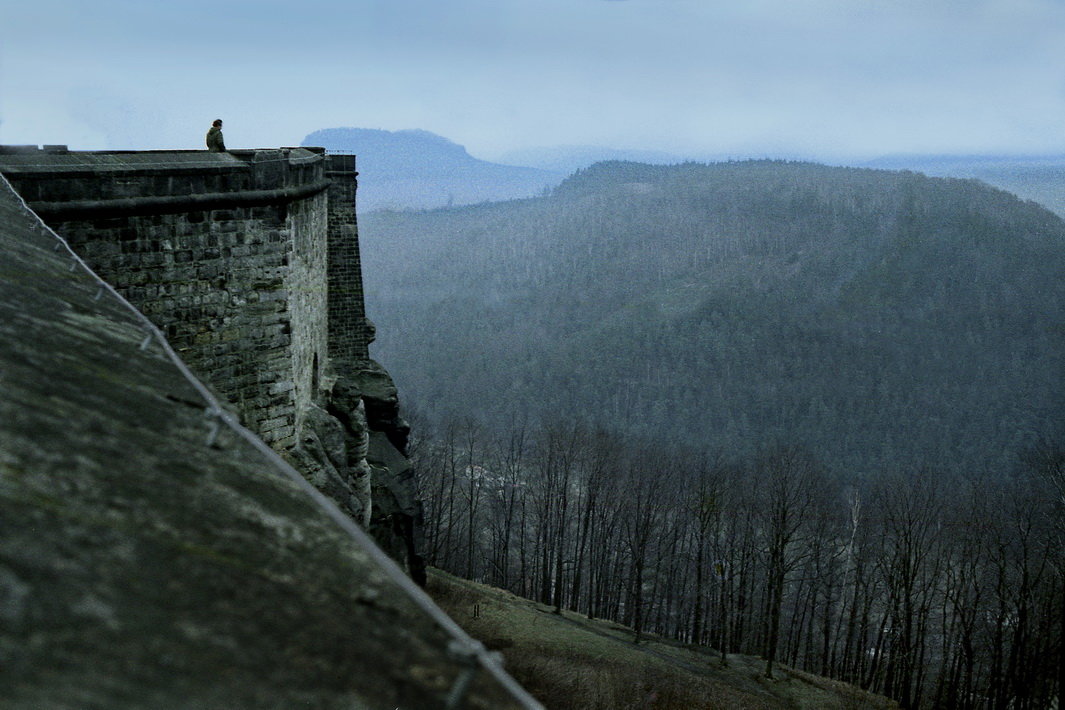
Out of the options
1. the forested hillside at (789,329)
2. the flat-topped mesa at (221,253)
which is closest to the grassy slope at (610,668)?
the flat-topped mesa at (221,253)

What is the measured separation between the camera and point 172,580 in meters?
1.86

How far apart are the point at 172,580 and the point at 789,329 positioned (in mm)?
135584

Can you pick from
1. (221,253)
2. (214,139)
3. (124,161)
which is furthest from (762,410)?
(124,161)

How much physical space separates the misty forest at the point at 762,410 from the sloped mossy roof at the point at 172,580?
37.3 metres

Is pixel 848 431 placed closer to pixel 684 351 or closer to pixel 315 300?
pixel 684 351

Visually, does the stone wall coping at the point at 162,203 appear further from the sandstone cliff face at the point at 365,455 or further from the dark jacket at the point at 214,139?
the sandstone cliff face at the point at 365,455

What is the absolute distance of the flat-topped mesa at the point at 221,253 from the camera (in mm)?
9758

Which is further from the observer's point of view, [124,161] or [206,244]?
[206,244]

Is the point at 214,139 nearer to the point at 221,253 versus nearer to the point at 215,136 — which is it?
the point at 215,136

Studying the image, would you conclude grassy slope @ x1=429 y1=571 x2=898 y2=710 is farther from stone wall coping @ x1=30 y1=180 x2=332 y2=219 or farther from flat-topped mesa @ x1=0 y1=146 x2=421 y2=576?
stone wall coping @ x1=30 y1=180 x2=332 y2=219

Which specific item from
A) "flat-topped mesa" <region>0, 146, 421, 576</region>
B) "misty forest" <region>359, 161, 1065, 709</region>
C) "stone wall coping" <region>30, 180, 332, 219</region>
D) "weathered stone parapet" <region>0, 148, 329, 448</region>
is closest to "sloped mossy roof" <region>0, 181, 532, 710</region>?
"flat-topped mesa" <region>0, 146, 421, 576</region>

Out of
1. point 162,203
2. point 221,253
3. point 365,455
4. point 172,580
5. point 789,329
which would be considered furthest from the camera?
point 789,329

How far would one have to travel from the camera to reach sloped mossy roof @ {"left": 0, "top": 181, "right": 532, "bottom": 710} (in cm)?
158

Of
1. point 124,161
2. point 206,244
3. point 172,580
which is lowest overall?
point 172,580
